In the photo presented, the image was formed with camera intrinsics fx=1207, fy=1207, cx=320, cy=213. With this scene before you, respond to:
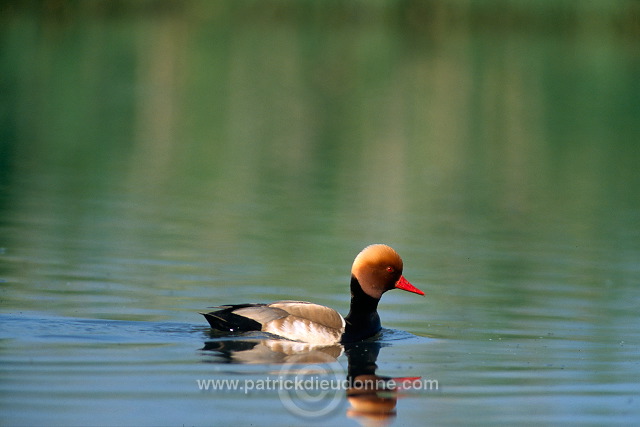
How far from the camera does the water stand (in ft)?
30.7

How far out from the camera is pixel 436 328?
39.3 feet

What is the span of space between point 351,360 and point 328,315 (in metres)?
0.73

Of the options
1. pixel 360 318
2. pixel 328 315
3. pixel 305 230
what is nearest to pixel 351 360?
pixel 328 315

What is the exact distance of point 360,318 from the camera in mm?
11398

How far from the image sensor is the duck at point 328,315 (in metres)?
10.8

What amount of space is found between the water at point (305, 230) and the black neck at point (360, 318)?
0.23 meters

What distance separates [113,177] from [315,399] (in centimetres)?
1394

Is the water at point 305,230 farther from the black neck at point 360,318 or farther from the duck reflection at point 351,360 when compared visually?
the black neck at point 360,318

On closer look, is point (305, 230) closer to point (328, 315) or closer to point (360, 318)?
point (360, 318)

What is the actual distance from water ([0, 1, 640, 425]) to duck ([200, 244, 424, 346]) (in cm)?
19

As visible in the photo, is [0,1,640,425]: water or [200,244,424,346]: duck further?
[200,244,424,346]: duck

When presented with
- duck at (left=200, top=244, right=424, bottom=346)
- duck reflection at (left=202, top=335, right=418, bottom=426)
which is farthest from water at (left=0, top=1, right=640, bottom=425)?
duck at (left=200, top=244, right=424, bottom=346)

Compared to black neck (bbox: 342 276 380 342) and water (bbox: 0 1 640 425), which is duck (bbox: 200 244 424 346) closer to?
black neck (bbox: 342 276 380 342)

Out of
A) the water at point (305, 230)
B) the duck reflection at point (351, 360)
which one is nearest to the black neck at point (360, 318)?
the duck reflection at point (351, 360)
